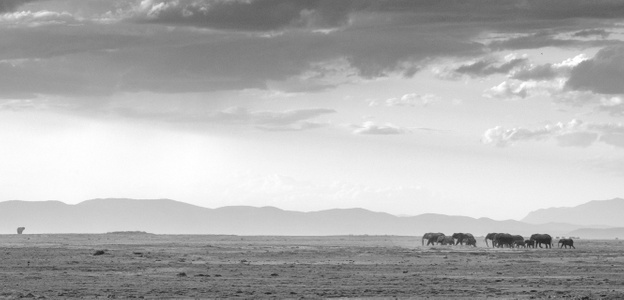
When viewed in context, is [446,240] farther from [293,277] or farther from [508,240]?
[293,277]

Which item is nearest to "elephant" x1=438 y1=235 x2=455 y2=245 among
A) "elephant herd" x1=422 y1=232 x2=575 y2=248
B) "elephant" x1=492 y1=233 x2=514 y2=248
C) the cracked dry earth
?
"elephant herd" x1=422 y1=232 x2=575 y2=248

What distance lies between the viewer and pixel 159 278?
140ft

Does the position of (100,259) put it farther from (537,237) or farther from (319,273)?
(537,237)

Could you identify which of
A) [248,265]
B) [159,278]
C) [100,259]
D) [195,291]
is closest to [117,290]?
[195,291]

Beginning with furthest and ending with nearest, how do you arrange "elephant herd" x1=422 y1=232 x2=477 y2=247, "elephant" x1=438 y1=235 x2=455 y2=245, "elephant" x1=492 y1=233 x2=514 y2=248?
1. "elephant" x1=438 y1=235 x2=455 y2=245
2. "elephant herd" x1=422 y1=232 x2=477 y2=247
3. "elephant" x1=492 y1=233 x2=514 y2=248

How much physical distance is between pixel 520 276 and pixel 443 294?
36.4 feet

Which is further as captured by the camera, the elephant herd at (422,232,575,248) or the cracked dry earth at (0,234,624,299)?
the elephant herd at (422,232,575,248)

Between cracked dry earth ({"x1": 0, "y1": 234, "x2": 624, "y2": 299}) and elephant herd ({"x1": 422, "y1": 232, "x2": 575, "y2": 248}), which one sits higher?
elephant herd ({"x1": 422, "y1": 232, "x2": 575, "y2": 248})

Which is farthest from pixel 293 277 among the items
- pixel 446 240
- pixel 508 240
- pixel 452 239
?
pixel 446 240

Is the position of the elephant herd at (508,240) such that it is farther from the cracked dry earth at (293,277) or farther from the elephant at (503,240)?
the cracked dry earth at (293,277)

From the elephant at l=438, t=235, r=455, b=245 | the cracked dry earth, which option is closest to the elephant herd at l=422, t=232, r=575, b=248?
the elephant at l=438, t=235, r=455, b=245

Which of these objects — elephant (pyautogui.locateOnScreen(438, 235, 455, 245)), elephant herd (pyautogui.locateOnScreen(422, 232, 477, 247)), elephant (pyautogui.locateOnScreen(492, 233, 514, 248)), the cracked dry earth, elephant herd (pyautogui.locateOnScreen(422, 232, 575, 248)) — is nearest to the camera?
the cracked dry earth

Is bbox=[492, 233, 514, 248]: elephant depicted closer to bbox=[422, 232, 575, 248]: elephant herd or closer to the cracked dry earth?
bbox=[422, 232, 575, 248]: elephant herd

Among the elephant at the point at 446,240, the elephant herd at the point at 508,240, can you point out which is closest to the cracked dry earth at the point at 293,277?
the elephant herd at the point at 508,240
